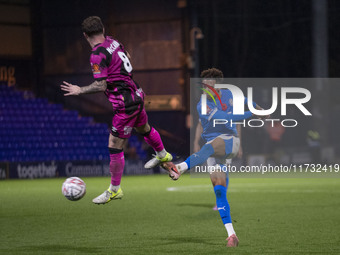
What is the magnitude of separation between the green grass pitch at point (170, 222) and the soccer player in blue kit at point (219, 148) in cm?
52

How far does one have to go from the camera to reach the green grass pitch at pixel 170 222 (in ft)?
28.9

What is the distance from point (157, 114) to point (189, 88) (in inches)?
76.4

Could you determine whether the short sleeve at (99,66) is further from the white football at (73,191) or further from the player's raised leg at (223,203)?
the player's raised leg at (223,203)

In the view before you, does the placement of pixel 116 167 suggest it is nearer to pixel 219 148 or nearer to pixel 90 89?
pixel 90 89

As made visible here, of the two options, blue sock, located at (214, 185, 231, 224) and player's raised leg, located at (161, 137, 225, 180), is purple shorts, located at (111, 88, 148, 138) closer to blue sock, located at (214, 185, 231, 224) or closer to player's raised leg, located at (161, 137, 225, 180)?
player's raised leg, located at (161, 137, 225, 180)

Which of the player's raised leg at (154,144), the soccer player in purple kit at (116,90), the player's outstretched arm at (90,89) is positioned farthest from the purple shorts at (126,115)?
the player's outstretched arm at (90,89)

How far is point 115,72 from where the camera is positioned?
8594 millimetres

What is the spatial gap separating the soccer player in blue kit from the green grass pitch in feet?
1.70

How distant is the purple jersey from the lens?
27.7ft

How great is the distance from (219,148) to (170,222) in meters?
3.09

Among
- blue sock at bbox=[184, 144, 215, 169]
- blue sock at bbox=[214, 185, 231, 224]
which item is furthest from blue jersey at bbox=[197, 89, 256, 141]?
blue sock at bbox=[214, 185, 231, 224]

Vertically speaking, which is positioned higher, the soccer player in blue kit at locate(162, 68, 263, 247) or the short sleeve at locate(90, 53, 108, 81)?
the short sleeve at locate(90, 53, 108, 81)

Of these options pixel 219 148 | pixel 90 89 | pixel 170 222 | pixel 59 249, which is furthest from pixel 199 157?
pixel 170 222

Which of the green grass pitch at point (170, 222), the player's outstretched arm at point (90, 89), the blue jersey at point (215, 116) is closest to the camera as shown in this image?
the player's outstretched arm at point (90, 89)
